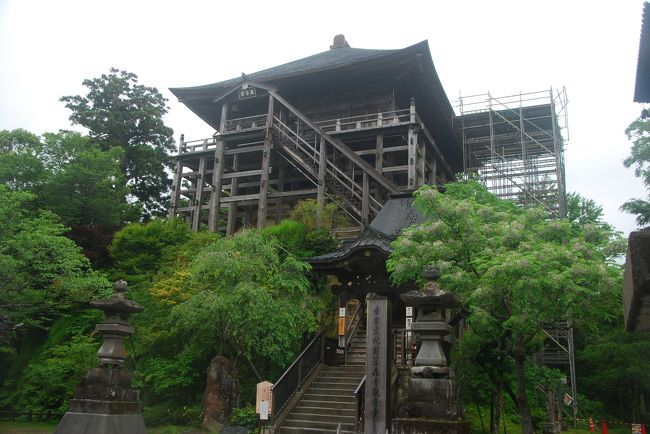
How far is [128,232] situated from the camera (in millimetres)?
22422

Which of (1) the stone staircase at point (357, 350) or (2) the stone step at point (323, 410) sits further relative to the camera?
(1) the stone staircase at point (357, 350)

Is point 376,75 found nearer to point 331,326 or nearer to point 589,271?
point 331,326

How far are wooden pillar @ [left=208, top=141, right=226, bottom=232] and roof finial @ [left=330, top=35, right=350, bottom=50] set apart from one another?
48.0 feet

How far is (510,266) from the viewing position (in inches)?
394

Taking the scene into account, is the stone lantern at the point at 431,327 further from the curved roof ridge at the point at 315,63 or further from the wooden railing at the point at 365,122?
the curved roof ridge at the point at 315,63

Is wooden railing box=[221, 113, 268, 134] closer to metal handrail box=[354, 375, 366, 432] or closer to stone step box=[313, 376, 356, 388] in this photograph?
stone step box=[313, 376, 356, 388]

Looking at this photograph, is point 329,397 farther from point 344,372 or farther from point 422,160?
point 422,160

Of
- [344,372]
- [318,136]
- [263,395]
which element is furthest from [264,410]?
[318,136]

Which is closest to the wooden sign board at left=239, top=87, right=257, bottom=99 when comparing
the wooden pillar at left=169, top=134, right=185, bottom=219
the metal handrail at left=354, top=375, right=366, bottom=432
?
the wooden pillar at left=169, top=134, right=185, bottom=219

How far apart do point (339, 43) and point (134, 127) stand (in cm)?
1599

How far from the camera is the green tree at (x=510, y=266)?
400 inches

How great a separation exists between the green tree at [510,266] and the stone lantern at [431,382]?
68.2 inches

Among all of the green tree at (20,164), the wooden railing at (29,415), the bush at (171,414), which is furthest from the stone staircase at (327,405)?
the green tree at (20,164)

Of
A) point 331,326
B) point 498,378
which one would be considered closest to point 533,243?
point 498,378
